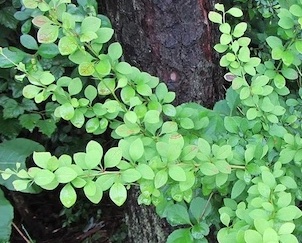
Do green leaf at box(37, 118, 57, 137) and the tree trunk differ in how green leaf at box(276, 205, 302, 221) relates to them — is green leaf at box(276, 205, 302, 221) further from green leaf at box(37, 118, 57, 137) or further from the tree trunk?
green leaf at box(37, 118, 57, 137)

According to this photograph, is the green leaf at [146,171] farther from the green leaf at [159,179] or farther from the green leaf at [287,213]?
the green leaf at [287,213]

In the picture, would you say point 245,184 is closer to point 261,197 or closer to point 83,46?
point 261,197

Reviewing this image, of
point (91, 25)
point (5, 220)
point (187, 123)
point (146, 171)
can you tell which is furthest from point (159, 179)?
point (5, 220)

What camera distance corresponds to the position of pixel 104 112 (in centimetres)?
126

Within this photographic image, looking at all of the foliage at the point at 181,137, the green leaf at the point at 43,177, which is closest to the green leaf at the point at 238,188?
the foliage at the point at 181,137

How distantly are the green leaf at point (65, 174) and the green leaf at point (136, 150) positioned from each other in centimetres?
14

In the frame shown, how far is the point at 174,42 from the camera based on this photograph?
5.06 ft

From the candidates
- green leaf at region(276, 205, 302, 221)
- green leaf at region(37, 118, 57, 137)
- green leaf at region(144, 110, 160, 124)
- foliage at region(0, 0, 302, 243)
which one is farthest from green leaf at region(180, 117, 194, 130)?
green leaf at region(37, 118, 57, 137)

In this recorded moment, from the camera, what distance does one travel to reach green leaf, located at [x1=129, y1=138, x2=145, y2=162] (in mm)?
1068

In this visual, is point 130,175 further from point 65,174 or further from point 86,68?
point 86,68

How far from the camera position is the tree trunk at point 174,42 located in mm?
1507

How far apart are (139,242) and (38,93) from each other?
896mm

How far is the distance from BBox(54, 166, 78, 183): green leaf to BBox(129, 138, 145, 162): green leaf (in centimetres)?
14

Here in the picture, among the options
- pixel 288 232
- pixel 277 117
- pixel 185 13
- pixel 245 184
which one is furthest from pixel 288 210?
pixel 185 13
